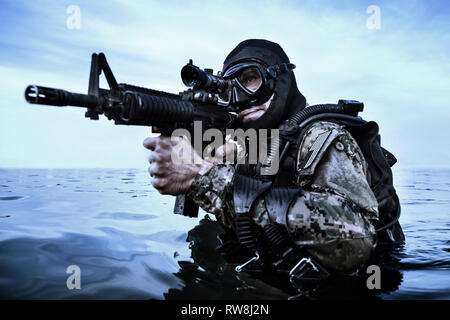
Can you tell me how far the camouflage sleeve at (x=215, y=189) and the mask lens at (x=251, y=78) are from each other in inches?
42.8

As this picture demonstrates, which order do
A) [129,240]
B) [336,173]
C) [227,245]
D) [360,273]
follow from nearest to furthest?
[336,173] < [360,273] < [227,245] < [129,240]

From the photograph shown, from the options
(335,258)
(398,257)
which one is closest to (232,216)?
(335,258)

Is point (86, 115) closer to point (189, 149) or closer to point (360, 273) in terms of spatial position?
point (189, 149)

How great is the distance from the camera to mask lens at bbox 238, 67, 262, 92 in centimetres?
335

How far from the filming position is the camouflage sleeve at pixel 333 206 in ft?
7.85

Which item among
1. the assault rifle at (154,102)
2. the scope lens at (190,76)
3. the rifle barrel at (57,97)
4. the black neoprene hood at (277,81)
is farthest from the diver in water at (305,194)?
the scope lens at (190,76)

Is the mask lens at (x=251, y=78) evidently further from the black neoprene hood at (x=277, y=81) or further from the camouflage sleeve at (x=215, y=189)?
the camouflage sleeve at (x=215, y=189)

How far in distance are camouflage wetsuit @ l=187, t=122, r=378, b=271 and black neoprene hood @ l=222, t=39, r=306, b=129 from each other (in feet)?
2.23

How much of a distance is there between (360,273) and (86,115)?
2.40 metres

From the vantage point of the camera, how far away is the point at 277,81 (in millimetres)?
3398
